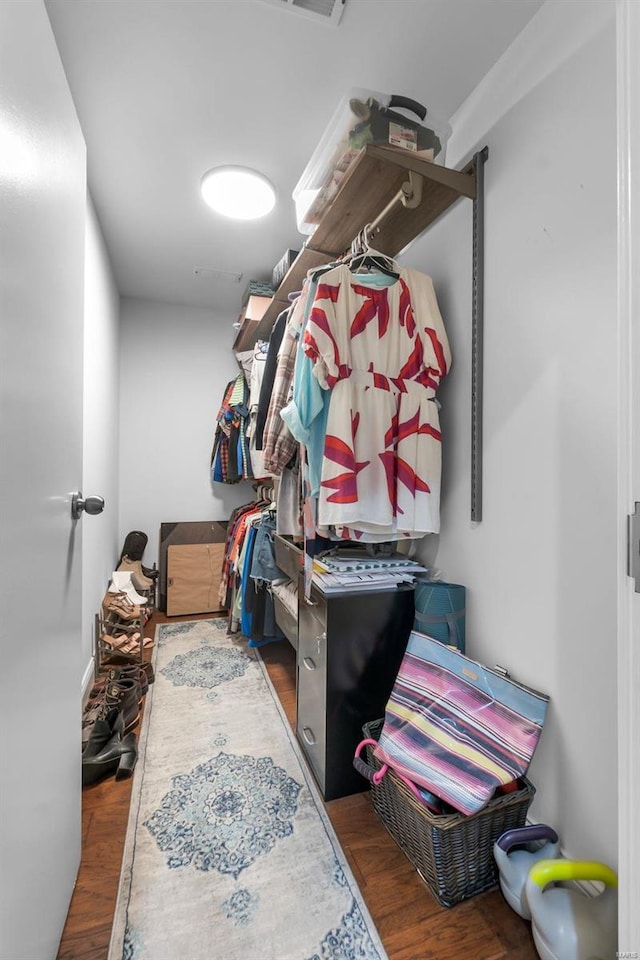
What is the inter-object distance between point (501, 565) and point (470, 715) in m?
0.43

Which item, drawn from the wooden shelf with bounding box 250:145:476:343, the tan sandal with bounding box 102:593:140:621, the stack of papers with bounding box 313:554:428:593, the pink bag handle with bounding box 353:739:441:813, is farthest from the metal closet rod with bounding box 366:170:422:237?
the tan sandal with bounding box 102:593:140:621

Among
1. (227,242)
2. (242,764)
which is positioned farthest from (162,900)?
(227,242)

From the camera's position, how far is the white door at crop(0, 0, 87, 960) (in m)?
0.63

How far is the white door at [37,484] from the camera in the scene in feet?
2.07

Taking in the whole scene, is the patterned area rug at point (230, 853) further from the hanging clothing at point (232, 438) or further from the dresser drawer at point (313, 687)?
the hanging clothing at point (232, 438)

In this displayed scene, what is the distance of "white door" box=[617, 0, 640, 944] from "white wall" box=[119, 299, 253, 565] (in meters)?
3.20

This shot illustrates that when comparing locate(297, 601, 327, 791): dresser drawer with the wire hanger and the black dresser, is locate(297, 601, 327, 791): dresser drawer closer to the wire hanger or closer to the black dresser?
the black dresser

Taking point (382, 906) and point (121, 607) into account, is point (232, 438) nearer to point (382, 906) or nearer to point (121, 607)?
point (121, 607)

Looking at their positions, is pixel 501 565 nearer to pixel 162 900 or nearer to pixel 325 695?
pixel 325 695

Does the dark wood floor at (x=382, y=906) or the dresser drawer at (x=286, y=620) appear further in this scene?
the dresser drawer at (x=286, y=620)

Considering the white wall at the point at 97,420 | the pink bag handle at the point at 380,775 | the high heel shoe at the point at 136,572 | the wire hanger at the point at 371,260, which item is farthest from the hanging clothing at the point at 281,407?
the high heel shoe at the point at 136,572

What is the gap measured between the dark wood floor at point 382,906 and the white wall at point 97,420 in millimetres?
895

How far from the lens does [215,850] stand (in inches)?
46.8

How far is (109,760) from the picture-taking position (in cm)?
148
